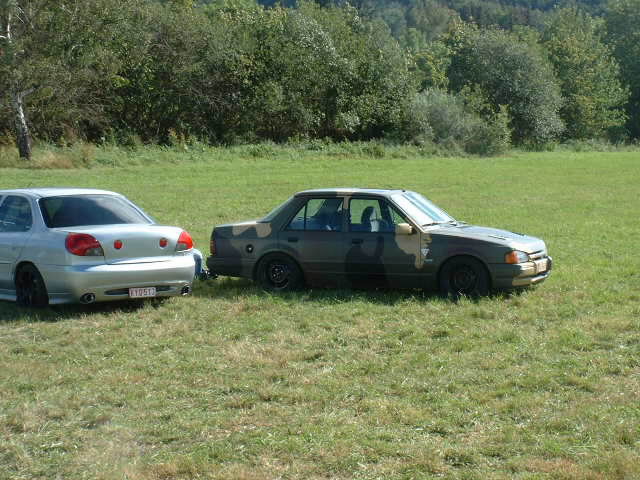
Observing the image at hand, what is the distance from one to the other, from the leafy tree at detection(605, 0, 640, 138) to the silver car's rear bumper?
8144 cm

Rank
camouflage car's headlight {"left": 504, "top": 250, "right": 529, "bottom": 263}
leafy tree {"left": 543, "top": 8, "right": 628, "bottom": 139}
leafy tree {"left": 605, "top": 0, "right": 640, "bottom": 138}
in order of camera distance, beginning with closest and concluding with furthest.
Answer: camouflage car's headlight {"left": 504, "top": 250, "right": 529, "bottom": 263} < leafy tree {"left": 543, "top": 8, "right": 628, "bottom": 139} < leafy tree {"left": 605, "top": 0, "right": 640, "bottom": 138}

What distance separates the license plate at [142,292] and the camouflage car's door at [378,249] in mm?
2461

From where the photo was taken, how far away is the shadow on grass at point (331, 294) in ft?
37.0

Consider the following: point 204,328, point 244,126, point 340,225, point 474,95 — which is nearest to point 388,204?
point 340,225

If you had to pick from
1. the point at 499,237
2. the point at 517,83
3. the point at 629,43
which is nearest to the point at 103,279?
the point at 499,237

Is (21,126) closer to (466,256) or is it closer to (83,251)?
(83,251)

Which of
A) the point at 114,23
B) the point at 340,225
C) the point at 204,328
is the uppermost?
the point at 114,23

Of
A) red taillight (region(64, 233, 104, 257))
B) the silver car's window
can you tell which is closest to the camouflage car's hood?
red taillight (region(64, 233, 104, 257))

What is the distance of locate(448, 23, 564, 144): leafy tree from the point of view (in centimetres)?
6556

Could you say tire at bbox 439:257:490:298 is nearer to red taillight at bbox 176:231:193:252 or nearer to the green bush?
red taillight at bbox 176:231:193:252

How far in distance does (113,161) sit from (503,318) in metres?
29.0

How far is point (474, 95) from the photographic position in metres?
60.7

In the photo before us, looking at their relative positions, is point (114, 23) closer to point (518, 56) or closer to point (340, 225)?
point (340, 225)

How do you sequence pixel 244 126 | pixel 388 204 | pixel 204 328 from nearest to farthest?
pixel 204 328 < pixel 388 204 < pixel 244 126
